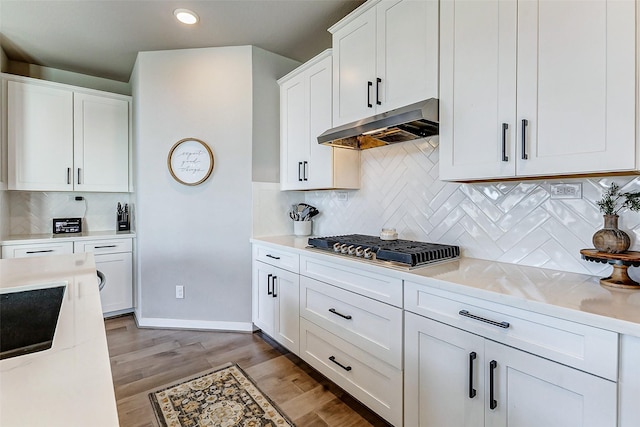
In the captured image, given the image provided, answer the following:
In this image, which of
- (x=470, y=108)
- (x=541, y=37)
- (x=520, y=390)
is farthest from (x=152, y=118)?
(x=520, y=390)

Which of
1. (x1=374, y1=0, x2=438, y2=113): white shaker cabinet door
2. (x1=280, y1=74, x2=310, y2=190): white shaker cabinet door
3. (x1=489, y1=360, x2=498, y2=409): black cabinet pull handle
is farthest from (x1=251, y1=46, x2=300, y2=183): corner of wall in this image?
(x1=489, y1=360, x2=498, y2=409): black cabinet pull handle

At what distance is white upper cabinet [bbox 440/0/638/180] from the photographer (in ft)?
3.66

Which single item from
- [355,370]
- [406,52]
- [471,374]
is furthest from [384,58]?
[355,370]

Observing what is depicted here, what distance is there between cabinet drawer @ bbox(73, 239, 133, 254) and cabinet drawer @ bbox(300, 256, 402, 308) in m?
2.20

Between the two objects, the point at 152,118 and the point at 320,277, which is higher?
the point at 152,118

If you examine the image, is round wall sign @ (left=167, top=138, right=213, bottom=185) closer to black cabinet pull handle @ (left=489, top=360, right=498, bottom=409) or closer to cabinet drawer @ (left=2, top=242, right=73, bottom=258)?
cabinet drawer @ (left=2, top=242, right=73, bottom=258)

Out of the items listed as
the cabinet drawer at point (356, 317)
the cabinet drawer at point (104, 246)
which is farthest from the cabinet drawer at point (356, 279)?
the cabinet drawer at point (104, 246)

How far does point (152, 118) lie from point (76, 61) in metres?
1.19

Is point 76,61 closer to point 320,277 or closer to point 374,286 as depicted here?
point 320,277

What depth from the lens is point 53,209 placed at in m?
3.40

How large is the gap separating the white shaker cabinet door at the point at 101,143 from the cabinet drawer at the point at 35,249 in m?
0.63

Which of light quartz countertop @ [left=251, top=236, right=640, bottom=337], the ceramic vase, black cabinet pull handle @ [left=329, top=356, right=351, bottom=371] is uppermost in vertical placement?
the ceramic vase

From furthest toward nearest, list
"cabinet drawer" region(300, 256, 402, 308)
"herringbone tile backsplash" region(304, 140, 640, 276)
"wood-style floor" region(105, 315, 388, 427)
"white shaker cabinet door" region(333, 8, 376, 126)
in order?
"white shaker cabinet door" region(333, 8, 376, 126) → "wood-style floor" region(105, 315, 388, 427) → "cabinet drawer" region(300, 256, 402, 308) → "herringbone tile backsplash" region(304, 140, 640, 276)

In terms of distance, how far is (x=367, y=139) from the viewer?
88.4 inches
